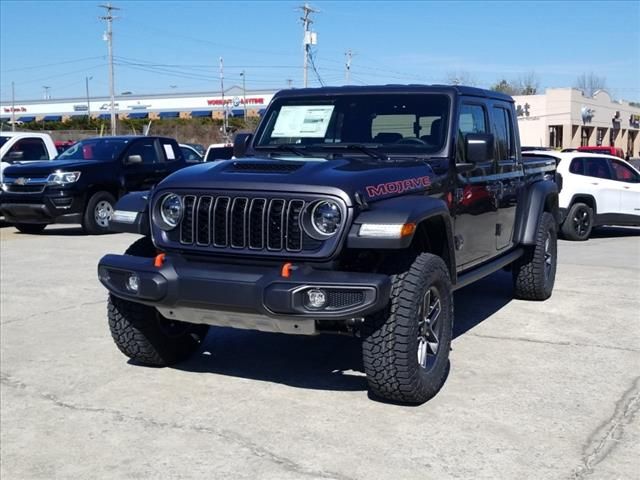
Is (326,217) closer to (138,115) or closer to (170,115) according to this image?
(170,115)

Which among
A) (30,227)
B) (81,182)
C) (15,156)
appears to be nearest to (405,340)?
(81,182)

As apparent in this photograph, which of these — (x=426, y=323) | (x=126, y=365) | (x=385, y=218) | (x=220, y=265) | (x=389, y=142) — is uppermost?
(x=389, y=142)

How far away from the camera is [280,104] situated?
6.32 metres

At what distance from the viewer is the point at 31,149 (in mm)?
16031

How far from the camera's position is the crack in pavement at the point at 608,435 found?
12.7 feet

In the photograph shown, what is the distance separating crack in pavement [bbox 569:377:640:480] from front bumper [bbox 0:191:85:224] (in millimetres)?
10685

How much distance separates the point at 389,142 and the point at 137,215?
6.22ft

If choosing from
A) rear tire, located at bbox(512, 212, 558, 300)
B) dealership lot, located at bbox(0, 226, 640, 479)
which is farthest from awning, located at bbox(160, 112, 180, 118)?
rear tire, located at bbox(512, 212, 558, 300)

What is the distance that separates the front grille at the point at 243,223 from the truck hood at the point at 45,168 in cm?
967

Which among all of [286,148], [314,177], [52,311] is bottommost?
[52,311]

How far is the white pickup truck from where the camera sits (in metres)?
15.5

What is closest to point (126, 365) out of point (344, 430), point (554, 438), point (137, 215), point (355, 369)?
point (137, 215)

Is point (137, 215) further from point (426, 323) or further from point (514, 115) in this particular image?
point (514, 115)

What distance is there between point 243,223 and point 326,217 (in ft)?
1.63
